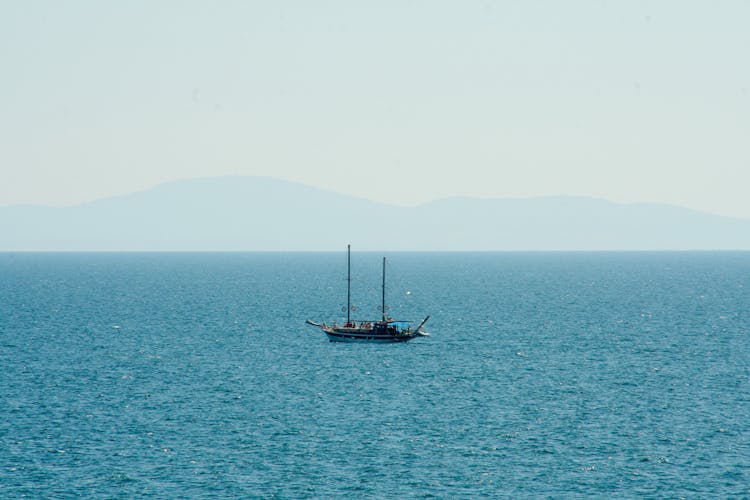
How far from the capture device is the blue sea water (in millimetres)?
49719

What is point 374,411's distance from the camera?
2616 inches

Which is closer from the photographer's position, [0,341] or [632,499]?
[632,499]

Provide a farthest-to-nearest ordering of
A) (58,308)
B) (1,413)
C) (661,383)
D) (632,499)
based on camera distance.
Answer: (58,308)
(661,383)
(1,413)
(632,499)

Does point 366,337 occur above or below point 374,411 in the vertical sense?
above

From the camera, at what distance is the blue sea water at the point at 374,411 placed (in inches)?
1957

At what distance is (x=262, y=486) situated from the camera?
4847 centimetres

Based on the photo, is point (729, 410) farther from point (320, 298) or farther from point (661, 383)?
point (320, 298)

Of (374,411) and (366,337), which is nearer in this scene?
(374,411)

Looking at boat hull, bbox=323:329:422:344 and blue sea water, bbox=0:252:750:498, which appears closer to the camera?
blue sea water, bbox=0:252:750:498

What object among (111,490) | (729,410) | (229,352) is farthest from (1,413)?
(729,410)

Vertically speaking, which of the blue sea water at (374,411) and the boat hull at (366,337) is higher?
the boat hull at (366,337)

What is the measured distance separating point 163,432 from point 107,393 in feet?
49.4

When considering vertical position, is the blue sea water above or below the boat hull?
below

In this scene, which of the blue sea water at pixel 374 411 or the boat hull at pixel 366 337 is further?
the boat hull at pixel 366 337
